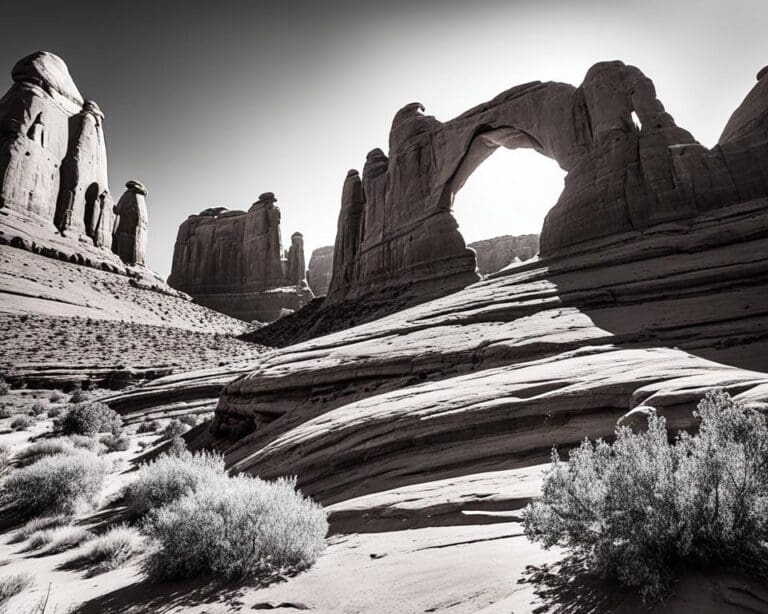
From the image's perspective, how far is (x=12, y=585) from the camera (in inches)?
191

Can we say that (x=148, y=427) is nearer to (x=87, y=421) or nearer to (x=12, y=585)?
(x=87, y=421)

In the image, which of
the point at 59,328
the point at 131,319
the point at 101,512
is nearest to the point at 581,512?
the point at 101,512

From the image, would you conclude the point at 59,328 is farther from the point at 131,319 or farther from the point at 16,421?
the point at 16,421

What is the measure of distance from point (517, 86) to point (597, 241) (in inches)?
530

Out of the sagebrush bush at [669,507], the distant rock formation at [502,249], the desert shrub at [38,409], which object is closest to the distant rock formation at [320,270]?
the distant rock formation at [502,249]

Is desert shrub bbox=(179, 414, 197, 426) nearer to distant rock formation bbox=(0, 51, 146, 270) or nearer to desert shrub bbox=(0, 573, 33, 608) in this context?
desert shrub bbox=(0, 573, 33, 608)

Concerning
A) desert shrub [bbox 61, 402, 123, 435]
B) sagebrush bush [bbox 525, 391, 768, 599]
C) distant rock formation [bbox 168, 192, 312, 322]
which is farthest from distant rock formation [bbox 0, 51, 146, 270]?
sagebrush bush [bbox 525, 391, 768, 599]

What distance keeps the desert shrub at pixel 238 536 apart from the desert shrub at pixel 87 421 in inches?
510

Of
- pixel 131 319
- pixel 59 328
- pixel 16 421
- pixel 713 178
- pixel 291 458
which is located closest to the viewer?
pixel 291 458

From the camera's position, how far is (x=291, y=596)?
3.49m

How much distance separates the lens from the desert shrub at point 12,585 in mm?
4676

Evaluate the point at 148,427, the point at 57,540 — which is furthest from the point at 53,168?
the point at 57,540

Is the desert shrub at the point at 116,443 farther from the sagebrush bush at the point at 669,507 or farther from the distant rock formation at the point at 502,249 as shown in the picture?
the distant rock formation at the point at 502,249

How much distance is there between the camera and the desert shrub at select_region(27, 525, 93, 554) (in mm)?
6514
